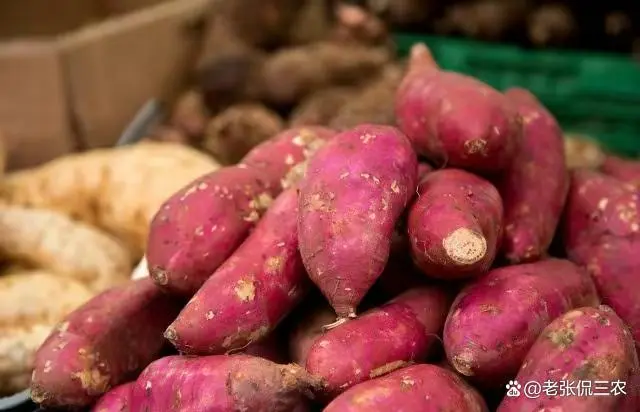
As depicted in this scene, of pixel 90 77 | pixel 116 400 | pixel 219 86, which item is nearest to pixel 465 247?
pixel 116 400

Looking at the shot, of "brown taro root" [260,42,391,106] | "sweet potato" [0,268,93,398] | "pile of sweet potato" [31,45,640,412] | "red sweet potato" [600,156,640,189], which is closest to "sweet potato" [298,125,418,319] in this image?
"pile of sweet potato" [31,45,640,412]

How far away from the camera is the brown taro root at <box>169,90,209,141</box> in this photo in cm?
172

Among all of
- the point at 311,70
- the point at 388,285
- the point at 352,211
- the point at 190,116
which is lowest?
the point at 190,116

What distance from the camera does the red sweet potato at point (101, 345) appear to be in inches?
28.3

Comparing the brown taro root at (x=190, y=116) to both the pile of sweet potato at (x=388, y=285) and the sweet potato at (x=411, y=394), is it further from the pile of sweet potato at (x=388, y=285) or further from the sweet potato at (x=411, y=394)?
the sweet potato at (x=411, y=394)

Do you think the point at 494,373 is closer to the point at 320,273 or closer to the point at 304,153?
the point at 320,273

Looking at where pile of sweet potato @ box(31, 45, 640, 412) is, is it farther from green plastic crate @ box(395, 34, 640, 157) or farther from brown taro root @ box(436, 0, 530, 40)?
brown taro root @ box(436, 0, 530, 40)

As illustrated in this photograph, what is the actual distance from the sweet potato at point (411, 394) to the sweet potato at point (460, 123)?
240 mm

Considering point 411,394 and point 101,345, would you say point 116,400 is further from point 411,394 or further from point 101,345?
point 411,394

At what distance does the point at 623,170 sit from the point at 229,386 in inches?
25.3

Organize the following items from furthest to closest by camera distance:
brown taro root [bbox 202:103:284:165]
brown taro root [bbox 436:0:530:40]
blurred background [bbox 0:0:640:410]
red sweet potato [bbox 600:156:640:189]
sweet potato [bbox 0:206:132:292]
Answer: brown taro root [bbox 436:0:530:40]
brown taro root [bbox 202:103:284:165]
blurred background [bbox 0:0:640:410]
sweet potato [bbox 0:206:132:292]
red sweet potato [bbox 600:156:640:189]

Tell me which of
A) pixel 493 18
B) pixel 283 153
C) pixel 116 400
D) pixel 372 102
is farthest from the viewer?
pixel 493 18

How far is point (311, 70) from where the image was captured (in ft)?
5.50

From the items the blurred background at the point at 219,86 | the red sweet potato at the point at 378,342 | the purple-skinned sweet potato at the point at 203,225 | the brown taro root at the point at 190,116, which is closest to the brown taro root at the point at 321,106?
the blurred background at the point at 219,86
